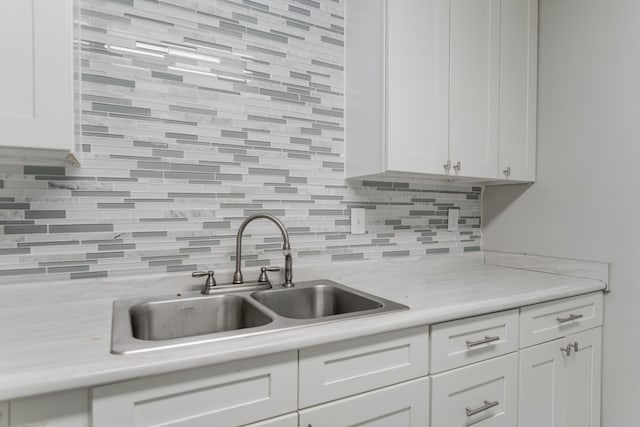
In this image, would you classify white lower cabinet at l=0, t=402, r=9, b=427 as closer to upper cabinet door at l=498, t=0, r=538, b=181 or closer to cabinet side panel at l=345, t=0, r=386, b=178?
cabinet side panel at l=345, t=0, r=386, b=178

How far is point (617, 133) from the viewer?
1.55 m

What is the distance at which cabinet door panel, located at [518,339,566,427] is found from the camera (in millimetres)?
1355

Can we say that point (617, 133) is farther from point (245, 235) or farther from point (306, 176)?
point (245, 235)

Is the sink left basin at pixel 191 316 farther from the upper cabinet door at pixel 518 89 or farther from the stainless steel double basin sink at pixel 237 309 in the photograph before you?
the upper cabinet door at pixel 518 89

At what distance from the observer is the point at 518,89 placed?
1.79 meters

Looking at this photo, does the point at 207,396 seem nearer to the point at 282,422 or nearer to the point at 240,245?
the point at 282,422

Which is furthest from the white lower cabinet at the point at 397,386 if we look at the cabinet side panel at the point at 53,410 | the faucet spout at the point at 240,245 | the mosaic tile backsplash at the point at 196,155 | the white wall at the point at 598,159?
the mosaic tile backsplash at the point at 196,155

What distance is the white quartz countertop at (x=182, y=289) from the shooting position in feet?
2.35

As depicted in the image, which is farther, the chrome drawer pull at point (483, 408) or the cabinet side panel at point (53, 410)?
the chrome drawer pull at point (483, 408)

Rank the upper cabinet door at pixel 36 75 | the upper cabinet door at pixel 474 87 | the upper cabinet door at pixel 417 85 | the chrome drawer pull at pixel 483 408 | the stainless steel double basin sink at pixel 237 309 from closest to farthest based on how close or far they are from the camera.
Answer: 1. the upper cabinet door at pixel 36 75
2. the stainless steel double basin sink at pixel 237 309
3. the chrome drawer pull at pixel 483 408
4. the upper cabinet door at pixel 417 85
5. the upper cabinet door at pixel 474 87

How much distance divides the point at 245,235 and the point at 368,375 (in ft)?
2.42

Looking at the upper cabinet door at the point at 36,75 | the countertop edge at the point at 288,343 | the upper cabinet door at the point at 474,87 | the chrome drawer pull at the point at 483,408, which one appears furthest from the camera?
the upper cabinet door at the point at 474,87

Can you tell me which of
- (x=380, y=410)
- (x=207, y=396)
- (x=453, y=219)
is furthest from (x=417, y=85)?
(x=207, y=396)

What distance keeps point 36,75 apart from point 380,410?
4.08ft
